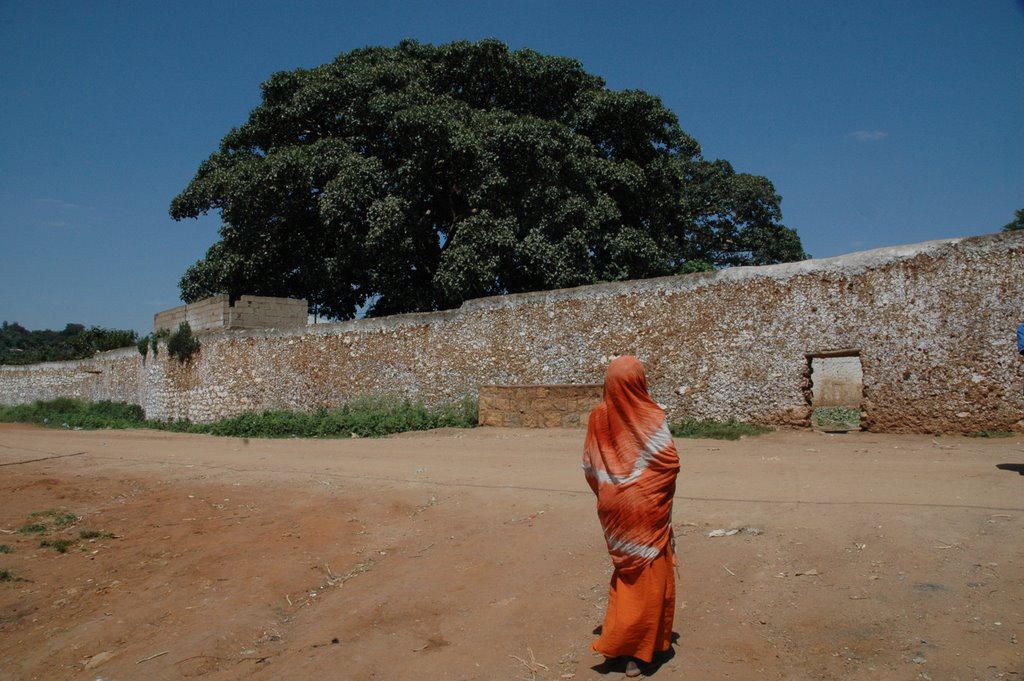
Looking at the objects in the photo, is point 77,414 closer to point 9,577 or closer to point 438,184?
point 438,184

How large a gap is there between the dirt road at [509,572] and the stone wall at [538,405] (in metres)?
2.49

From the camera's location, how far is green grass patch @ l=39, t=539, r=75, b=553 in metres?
6.77

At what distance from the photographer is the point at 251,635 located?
487 cm

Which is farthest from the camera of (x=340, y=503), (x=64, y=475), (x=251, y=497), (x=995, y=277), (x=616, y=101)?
(x=616, y=101)

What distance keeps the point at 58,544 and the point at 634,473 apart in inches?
233

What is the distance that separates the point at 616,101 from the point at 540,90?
83.0 inches

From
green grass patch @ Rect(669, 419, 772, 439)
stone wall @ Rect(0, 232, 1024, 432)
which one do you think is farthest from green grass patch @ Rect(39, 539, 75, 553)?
stone wall @ Rect(0, 232, 1024, 432)

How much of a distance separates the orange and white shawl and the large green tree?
1371 cm

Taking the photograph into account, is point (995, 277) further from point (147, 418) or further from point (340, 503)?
point (147, 418)

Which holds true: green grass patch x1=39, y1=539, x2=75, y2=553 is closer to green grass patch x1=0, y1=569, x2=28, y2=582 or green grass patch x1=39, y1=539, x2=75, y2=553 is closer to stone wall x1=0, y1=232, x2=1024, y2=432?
green grass patch x1=0, y1=569, x2=28, y2=582

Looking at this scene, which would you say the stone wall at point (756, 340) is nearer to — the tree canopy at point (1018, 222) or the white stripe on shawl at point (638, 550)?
the white stripe on shawl at point (638, 550)

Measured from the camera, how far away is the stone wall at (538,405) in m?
11.3

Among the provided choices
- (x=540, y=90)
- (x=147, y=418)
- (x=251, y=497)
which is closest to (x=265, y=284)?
(x=147, y=418)

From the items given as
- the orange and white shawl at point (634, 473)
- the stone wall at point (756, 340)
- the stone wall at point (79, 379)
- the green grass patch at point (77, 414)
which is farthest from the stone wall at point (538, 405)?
the stone wall at point (79, 379)
